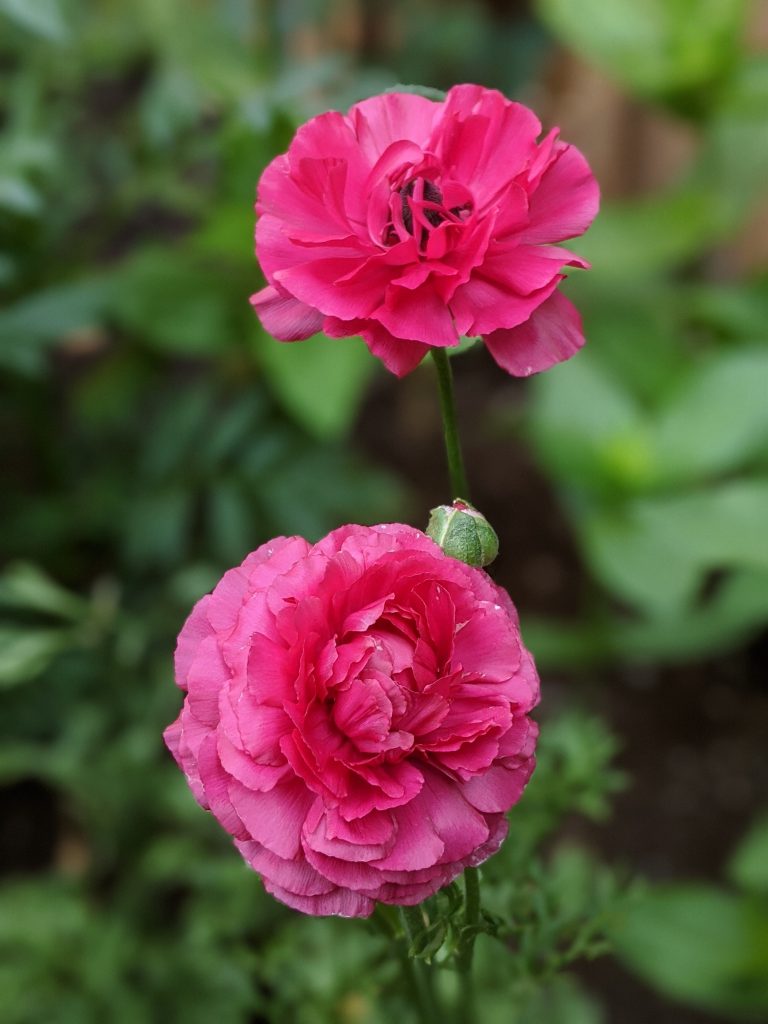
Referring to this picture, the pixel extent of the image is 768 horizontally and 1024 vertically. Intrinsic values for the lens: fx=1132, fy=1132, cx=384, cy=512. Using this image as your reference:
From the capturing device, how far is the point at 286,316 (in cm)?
35

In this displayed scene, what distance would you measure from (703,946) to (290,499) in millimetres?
467

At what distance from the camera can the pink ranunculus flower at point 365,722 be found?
299mm

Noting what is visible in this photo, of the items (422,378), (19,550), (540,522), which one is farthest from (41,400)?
(540,522)

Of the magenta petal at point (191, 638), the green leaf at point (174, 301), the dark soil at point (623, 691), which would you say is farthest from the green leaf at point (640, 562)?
the magenta petal at point (191, 638)

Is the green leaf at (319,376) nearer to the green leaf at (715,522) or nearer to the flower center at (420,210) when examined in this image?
the green leaf at (715,522)

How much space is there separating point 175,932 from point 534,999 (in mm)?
337

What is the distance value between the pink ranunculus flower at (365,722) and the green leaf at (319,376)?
0.64 m

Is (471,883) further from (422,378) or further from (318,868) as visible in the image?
(422,378)

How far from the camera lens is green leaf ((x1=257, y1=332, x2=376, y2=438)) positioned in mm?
956

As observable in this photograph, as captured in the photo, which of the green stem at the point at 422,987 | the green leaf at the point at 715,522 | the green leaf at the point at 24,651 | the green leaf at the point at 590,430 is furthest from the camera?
the green leaf at the point at 590,430

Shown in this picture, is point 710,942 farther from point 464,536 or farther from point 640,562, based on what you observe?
point 464,536

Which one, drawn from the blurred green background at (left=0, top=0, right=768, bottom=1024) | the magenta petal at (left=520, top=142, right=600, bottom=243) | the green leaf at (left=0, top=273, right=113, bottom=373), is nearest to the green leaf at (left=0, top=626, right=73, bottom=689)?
the blurred green background at (left=0, top=0, right=768, bottom=1024)

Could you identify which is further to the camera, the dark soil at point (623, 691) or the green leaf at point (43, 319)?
the dark soil at point (623, 691)

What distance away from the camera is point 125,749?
2.76 ft
